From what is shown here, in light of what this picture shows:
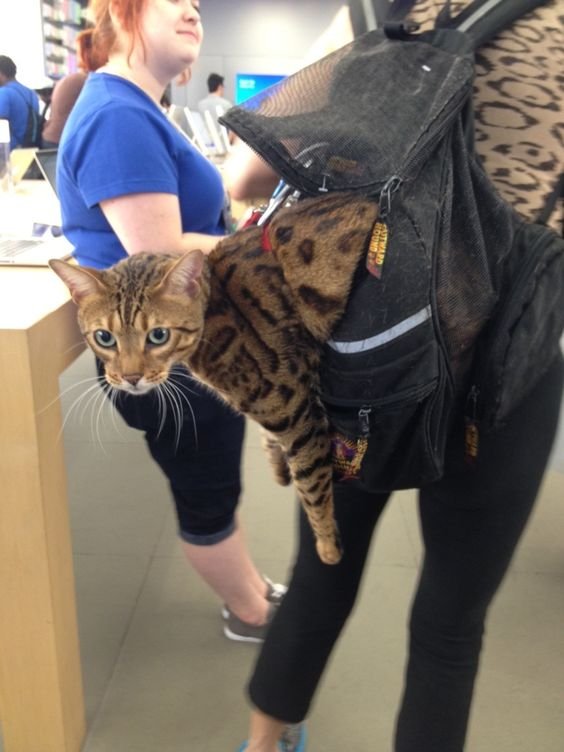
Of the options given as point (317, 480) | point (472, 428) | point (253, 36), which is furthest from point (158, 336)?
point (253, 36)

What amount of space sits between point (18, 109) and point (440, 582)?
113 inches

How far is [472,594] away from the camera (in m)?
0.72

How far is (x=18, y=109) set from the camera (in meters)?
2.81

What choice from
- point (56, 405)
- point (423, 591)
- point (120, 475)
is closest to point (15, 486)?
point (56, 405)

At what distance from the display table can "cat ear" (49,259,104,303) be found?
107 millimetres

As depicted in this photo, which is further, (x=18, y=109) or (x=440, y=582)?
(x=18, y=109)

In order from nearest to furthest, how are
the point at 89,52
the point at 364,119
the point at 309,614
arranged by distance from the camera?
the point at 364,119
the point at 309,614
the point at 89,52

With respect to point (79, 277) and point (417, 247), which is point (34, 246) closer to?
point (79, 277)

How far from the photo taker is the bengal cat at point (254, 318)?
60cm

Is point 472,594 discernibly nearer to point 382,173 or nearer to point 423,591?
point 423,591

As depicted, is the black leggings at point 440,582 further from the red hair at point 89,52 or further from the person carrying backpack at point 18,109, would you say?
the person carrying backpack at point 18,109

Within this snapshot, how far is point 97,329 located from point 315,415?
11.0 inches

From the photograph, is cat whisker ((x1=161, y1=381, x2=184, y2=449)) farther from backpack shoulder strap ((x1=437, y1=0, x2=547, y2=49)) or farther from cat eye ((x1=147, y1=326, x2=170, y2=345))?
backpack shoulder strap ((x1=437, y1=0, x2=547, y2=49))

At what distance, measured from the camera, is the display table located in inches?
32.6
